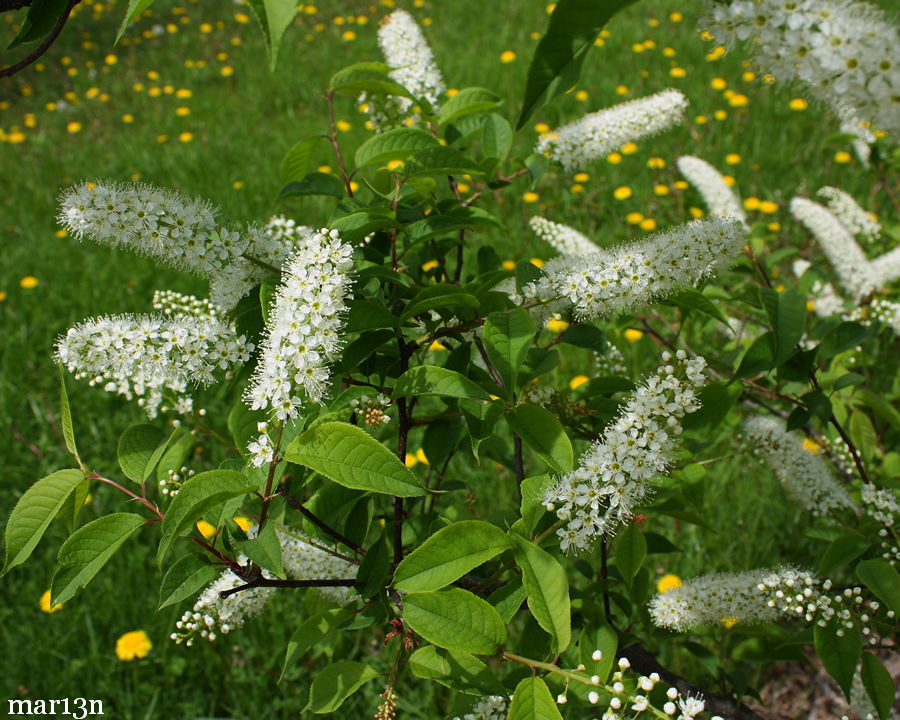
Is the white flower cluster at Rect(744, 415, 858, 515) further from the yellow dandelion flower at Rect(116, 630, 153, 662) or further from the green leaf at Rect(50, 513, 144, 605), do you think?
the yellow dandelion flower at Rect(116, 630, 153, 662)

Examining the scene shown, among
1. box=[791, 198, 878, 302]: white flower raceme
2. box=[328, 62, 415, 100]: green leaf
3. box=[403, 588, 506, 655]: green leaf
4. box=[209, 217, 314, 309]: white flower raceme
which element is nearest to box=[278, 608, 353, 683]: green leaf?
box=[403, 588, 506, 655]: green leaf

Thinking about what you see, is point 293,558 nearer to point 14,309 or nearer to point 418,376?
point 418,376

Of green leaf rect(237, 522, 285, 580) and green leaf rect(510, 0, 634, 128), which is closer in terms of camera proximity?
green leaf rect(510, 0, 634, 128)

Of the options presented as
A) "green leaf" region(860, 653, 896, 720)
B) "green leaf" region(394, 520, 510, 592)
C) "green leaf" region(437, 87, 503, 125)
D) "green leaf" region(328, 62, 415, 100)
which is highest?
"green leaf" region(328, 62, 415, 100)

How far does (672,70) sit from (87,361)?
14.7 ft

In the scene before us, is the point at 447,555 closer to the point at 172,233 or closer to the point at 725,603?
the point at 172,233

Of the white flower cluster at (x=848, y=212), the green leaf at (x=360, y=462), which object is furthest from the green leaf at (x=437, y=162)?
the white flower cluster at (x=848, y=212)

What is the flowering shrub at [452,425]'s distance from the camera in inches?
39.9

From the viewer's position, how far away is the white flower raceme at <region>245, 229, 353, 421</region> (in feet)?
3.59

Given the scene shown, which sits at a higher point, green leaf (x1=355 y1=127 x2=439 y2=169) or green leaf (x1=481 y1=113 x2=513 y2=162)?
green leaf (x1=355 y1=127 x2=439 y2=169)

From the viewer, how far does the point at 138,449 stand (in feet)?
4.31

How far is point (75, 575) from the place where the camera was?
109 cm

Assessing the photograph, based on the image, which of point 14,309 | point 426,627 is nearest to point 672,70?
point 14,309

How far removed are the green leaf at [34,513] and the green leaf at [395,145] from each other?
26.1 inches
